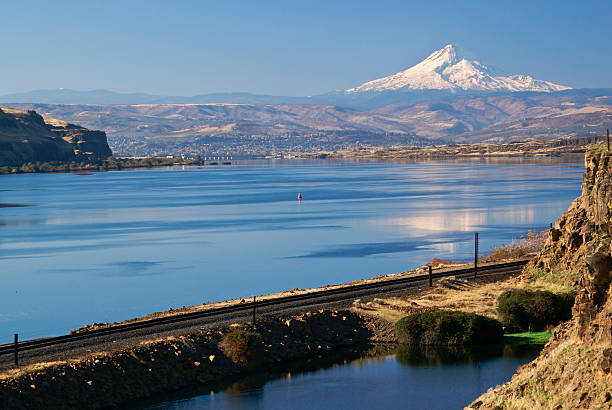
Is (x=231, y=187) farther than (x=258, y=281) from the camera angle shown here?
Yes

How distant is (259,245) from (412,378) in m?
36.9

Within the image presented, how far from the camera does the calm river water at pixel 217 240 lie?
134 ft

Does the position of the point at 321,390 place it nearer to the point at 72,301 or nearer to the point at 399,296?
the point at 399,296

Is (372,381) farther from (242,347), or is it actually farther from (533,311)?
(533,311)

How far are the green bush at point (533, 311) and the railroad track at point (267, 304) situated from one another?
5913mm

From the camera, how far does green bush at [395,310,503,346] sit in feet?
90.4

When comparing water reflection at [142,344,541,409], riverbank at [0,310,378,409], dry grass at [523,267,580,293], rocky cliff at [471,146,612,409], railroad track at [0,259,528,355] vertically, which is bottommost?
water reflection at [142,344,541,409]

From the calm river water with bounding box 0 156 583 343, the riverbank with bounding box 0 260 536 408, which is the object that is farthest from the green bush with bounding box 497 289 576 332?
the calm river water with bounding box 0 156 583 343

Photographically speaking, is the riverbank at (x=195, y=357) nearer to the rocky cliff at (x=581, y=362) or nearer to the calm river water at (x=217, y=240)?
the rocky cliff at (x=581, y=362)

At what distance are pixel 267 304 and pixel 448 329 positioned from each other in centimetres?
658

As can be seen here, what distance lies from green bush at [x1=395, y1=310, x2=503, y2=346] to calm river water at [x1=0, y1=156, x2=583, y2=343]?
43.9 ft

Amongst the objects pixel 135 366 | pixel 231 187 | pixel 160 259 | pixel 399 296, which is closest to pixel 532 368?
pixel 135 366

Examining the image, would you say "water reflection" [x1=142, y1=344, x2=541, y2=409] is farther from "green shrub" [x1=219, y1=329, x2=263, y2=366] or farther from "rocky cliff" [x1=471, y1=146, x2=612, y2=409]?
"rocky cliff" [x1=471, y1=146, x2=612, y2=409]

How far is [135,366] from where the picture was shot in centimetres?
2291
